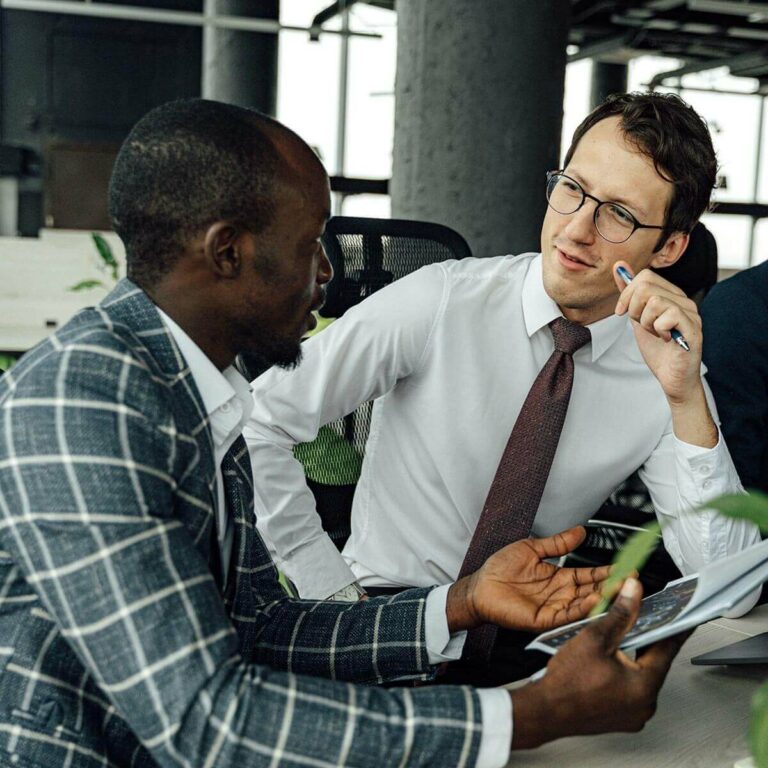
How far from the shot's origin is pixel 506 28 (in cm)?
320

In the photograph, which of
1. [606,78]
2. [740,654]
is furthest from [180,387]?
[606,78]

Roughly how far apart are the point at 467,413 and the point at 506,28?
196 cm

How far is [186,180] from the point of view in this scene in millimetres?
965

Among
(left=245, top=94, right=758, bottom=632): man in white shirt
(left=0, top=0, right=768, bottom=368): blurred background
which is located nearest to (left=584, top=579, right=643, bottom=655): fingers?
(left=245, top=94, right=758, bottom=632): man in white shirt

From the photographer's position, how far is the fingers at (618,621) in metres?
0.86

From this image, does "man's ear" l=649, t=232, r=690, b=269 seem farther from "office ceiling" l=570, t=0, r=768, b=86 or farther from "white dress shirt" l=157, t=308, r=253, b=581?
"office ceiling" l=570, t=0, r=768, b=86

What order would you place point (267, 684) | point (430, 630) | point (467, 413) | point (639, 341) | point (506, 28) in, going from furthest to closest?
point (506, 28) < point (467, 413) < point (639, 341) < point (430, 630) < point (267, 684)

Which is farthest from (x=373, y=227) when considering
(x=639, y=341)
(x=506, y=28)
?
(x=506, y=28)

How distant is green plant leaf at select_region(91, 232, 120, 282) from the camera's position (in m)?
3.83

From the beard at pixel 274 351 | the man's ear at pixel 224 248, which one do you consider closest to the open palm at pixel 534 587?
the beard at pixel 274 351

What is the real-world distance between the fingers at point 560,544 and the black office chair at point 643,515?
68 centimetres

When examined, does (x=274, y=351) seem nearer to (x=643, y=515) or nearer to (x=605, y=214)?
(x=605, y=214)

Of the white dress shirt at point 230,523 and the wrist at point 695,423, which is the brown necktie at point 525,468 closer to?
the wrist at point 695,423

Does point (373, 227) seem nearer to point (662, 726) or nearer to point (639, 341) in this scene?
point (639, 341)
